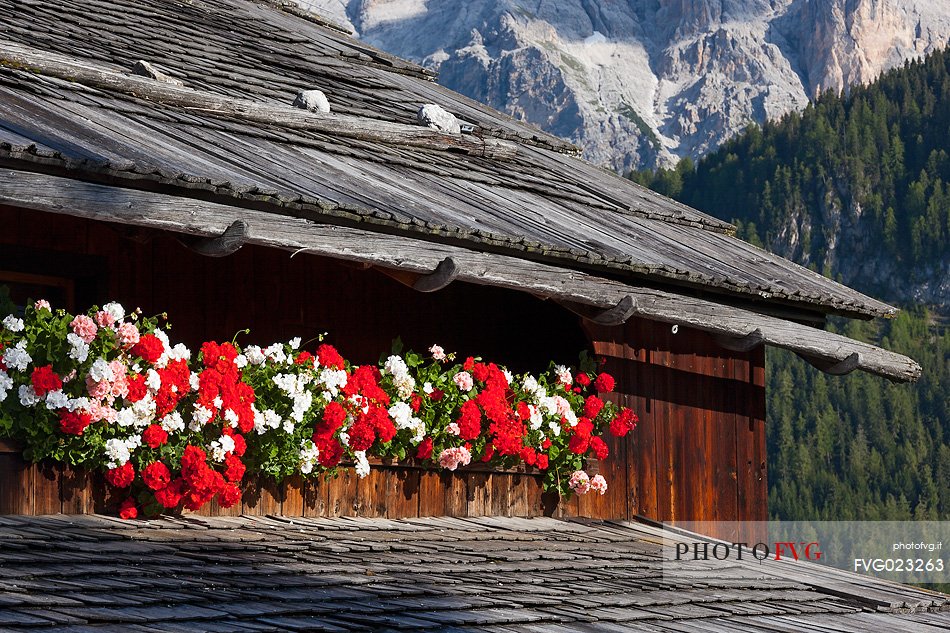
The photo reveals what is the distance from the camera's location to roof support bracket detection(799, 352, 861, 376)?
31.6 ft

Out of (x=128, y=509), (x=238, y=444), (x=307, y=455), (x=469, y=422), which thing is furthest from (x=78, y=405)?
(x=469, y=422)

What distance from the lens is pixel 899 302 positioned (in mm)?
127625

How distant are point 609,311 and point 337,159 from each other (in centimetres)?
185

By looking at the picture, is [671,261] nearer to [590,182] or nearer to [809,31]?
[590,182]

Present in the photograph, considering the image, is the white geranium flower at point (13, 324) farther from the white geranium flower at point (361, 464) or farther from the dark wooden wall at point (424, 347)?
the white geranium flower at point (361, 464)

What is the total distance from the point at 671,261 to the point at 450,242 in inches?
78.4

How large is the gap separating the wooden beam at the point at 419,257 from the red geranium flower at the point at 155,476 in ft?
3.35

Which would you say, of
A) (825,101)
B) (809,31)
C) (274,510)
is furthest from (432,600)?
(809,31)

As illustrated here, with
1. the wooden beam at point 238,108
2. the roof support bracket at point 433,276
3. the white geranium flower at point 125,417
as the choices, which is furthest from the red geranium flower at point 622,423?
the white geranium flower at point 125,417

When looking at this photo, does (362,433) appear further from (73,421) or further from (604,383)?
(604,383)

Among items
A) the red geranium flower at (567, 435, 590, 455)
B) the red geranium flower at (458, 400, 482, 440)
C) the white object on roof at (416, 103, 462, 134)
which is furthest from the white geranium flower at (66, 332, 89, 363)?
the white object on roof at (416, 103, 462, 134)

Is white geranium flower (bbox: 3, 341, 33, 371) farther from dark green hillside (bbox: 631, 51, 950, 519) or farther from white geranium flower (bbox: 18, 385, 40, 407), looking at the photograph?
dark green hillside (bbox: 631, 51, 950, 519)

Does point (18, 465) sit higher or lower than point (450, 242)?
lower

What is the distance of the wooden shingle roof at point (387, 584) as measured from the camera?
474cm
